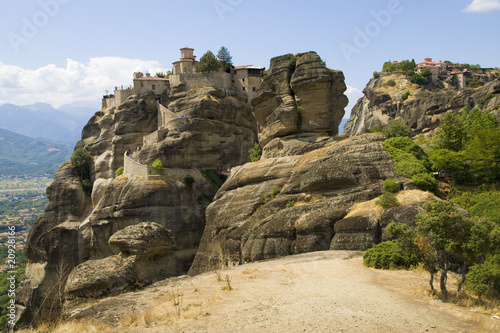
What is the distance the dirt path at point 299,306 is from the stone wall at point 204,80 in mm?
49577

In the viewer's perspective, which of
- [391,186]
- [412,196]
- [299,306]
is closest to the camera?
[299,306]

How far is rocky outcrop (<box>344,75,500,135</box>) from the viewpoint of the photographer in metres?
63.7

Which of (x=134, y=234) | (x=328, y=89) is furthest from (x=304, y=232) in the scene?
(x=328, y=89)

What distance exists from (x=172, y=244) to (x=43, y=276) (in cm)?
4298

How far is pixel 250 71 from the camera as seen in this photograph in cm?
6825

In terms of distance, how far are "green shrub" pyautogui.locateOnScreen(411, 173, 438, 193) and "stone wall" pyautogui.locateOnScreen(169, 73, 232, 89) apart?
43.6 metres

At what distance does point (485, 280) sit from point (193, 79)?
185ft

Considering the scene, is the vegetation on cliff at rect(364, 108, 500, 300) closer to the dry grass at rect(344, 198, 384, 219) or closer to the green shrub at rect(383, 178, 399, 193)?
the green shrub at rect(383, 178, 399, 193)

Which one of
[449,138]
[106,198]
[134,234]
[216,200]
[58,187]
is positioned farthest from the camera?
[58,187]

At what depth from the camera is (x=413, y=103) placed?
3041 inches

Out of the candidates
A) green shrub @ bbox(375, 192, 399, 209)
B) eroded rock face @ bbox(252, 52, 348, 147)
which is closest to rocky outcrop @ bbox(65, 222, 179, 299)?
green shrub @ bbox(375, 192, 399, 209)

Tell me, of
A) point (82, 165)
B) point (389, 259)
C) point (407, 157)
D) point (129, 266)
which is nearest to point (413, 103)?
point (407, 157)

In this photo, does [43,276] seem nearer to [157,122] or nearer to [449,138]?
[157,122]

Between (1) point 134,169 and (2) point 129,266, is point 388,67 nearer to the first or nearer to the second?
(1) point 134,169
